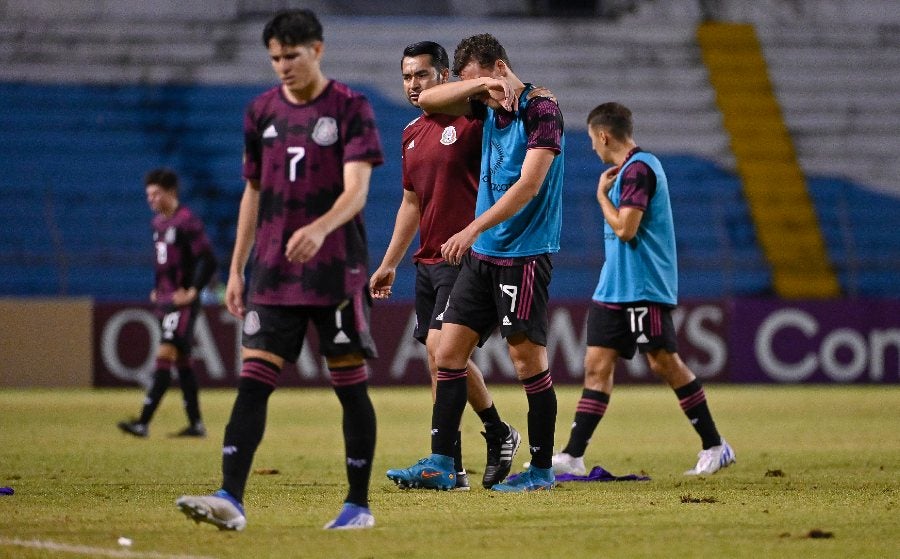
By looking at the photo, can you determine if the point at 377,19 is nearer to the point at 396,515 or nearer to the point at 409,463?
the point at 409,463

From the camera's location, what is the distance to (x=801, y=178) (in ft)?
73.2

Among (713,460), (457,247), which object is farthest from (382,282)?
(713,460)

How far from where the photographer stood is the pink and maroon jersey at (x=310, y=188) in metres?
5.30

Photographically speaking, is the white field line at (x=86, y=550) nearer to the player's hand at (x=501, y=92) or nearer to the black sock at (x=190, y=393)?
the player's hand at (x=501, y=92)

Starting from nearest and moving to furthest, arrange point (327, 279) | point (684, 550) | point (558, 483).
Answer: point (684, 550) → point (327, 279) → point (558, 483)

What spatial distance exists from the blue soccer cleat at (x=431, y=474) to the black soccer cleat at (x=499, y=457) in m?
0.36

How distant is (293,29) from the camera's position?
5.27 meters

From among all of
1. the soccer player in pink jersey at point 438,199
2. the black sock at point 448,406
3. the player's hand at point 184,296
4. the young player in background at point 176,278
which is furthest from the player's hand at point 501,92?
the player's hand at point 184,296

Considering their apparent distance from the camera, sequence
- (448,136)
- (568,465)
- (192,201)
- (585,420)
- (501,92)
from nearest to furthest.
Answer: (501,92) < (448,136) < (568,465) < (585,420) < (192,201)

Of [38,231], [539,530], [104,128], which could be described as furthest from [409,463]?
[104,128]

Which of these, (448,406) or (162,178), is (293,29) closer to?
(448,406)

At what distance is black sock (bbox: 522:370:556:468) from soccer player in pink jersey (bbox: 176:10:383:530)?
156 cm

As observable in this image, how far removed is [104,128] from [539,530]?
56.2 feet

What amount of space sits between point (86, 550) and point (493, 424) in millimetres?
2784
